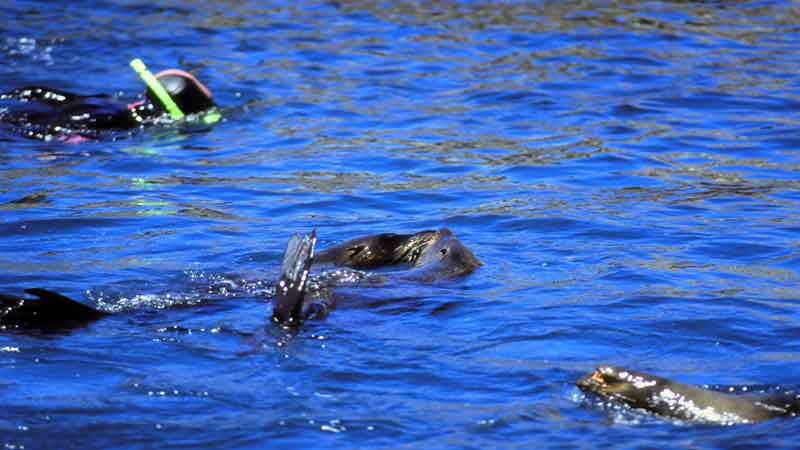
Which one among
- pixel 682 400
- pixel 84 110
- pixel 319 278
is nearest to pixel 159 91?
pixel 84 110

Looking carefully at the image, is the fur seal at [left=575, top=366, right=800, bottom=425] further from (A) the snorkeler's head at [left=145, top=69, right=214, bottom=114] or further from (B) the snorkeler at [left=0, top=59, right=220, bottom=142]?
(A) the snorkeler's head at [left=145, top=69, right=214, bottom=114]

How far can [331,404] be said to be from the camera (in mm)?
4801

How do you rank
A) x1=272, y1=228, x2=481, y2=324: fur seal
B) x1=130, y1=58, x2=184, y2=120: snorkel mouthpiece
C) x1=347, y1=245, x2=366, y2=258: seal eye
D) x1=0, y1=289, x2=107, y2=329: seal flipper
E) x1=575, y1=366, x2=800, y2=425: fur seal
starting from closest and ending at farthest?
x1=575, y1=366, x2=800, y2=425: fur seal → x1=0, y1=289, x2=107, y2=329: seal flipper → x1=272, y1=228, x2=481, y2=324: fur seal → x1=347, y1=245, x2=366, y2=258: seal eye → x1=130, y1=58, x2=184, y2=120: snorkel mouthpiece

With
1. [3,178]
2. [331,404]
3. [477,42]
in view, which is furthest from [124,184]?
[477,42]

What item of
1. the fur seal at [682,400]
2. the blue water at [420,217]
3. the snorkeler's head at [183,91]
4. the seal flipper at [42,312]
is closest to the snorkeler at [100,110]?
the snorkeler's head at [183,91]

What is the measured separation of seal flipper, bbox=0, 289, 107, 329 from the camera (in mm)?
5453

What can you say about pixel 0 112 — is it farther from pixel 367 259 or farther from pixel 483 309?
pixel 483 309

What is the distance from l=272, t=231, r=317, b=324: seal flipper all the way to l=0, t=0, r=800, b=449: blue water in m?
0.13

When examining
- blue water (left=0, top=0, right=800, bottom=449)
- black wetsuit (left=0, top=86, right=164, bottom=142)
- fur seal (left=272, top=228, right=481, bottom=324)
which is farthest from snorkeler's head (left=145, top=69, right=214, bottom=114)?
fur seal (left=272, top=228, right=481, bottom=324)

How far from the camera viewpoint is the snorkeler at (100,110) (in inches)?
400

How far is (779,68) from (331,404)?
8.32m

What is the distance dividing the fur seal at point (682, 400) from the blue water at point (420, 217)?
67mm

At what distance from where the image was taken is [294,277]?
17.6 ft

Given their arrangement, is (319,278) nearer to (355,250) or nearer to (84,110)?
(355,250)
